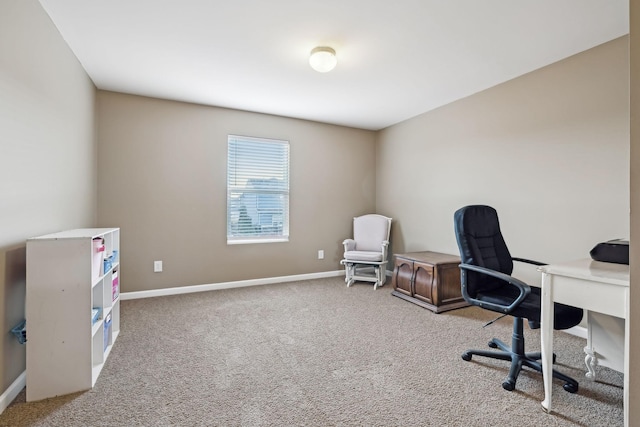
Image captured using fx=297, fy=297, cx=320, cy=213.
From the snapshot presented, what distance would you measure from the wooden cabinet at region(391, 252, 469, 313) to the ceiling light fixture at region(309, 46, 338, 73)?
2241 mm

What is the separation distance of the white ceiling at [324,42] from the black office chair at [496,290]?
4.45 feet

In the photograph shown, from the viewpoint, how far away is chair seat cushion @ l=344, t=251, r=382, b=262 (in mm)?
3949

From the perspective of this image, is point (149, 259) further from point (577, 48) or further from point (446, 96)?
point (577, 48)

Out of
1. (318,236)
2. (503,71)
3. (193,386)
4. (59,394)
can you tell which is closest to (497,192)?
(503,71)

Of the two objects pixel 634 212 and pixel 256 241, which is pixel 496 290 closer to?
pixel 634 212

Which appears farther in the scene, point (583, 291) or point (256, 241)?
point (256, 241)

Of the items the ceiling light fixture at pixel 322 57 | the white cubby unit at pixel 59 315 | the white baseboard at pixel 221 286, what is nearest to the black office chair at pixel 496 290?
the ceiling light fixture at pixel 322 57

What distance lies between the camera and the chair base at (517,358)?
177 cm

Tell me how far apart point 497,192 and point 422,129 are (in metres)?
1.41

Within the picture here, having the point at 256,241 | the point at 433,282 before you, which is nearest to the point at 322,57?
the point at 433,282

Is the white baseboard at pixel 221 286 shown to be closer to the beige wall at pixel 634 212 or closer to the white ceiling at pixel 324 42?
the white ceiling at pixel 324 42

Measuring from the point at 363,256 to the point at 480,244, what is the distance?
6.31 ft

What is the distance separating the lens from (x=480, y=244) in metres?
2.19

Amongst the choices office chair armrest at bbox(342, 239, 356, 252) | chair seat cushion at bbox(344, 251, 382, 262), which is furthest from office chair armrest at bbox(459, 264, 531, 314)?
office chair armrest at bbox(342, 239, 356, 252)
